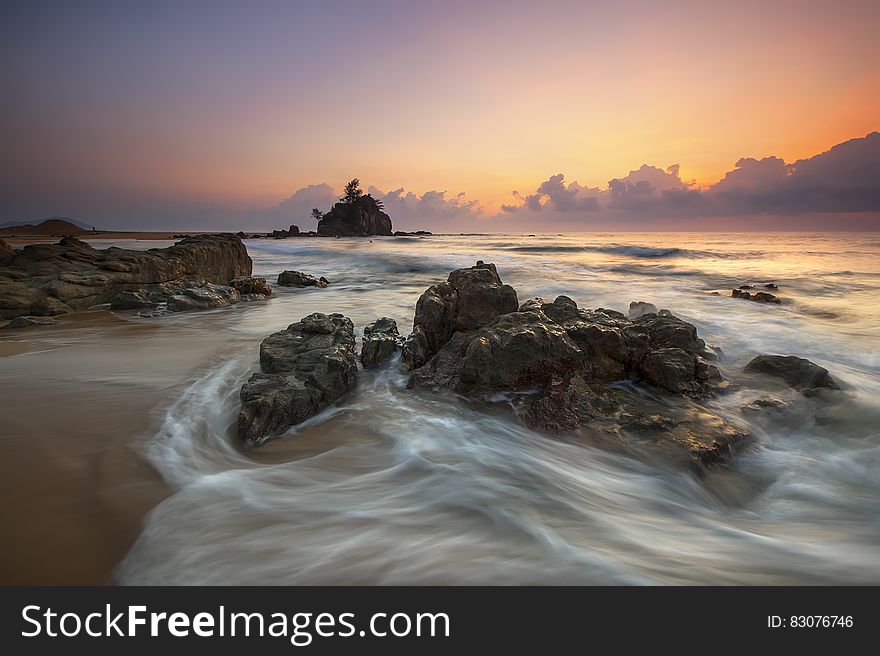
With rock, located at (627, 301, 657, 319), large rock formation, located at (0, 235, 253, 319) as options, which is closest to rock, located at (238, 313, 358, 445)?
rock, located at (627, 301, 657, 319)

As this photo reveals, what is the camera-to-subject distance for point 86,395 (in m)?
4.09

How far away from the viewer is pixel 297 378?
4348mm

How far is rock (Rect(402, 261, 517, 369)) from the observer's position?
5.84m

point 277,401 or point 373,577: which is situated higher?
point 277,401

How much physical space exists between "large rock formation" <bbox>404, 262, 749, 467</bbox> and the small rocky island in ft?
268

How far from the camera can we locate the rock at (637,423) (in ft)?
11.9

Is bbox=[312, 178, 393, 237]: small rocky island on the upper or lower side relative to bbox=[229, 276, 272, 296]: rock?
upper

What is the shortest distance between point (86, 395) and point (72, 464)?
167 centimetres

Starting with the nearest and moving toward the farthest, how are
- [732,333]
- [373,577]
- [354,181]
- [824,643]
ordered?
1. [824,643]
2. [373,577]
3. [732,333]
4. [354,181]

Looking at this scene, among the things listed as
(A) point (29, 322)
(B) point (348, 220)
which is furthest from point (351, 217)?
(A) point (29, 322)

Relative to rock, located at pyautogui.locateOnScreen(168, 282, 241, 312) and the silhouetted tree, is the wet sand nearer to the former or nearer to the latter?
rock, located at pyautogui.locateOnScreen(168, 282, 241, 312)

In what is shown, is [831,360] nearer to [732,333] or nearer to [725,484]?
[732,333]

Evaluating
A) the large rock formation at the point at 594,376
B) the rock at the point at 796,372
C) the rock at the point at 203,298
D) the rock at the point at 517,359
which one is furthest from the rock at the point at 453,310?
the rock at the point at 203,298

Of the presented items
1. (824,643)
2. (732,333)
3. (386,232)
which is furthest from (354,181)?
(824,643)
